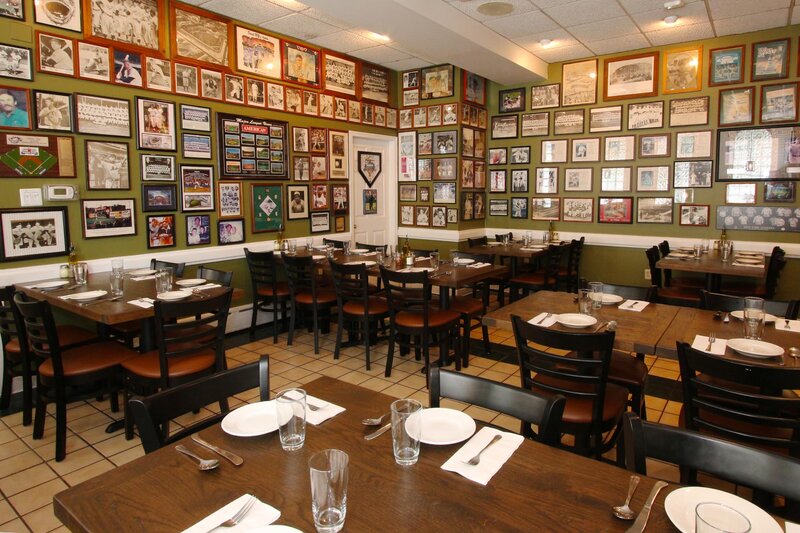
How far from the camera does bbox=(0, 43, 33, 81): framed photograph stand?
3.78m

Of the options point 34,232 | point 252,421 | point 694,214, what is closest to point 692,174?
point 694,214

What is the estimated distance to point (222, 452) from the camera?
4.65 feet

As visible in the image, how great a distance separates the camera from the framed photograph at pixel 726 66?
5809mm

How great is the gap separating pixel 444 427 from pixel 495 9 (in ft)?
15.3

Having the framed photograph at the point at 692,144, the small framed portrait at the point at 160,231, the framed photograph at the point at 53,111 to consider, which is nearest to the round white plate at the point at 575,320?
the small framed portrait at the point at 160,231

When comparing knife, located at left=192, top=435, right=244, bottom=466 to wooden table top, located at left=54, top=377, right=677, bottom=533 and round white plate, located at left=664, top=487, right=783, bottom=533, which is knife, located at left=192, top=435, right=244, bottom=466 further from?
round white plate, located at left=664, top=487, right=783, bottom=533

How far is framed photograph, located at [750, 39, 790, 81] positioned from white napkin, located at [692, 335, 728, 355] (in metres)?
4.81

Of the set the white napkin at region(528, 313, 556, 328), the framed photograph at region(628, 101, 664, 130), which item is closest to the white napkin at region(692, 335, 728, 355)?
the white napkin at region(528, 313, 556, 328)

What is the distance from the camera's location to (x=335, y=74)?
6438 millimetres

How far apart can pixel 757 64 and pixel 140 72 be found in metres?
6.43

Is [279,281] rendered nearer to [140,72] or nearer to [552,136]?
[140,72]

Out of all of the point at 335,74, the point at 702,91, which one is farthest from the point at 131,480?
the point at 702,91

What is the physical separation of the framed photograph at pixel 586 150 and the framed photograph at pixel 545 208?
0.63 meters

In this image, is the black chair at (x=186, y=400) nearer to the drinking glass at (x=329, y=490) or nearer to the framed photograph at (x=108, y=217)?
the drinking glass at (x=329, y=490)
